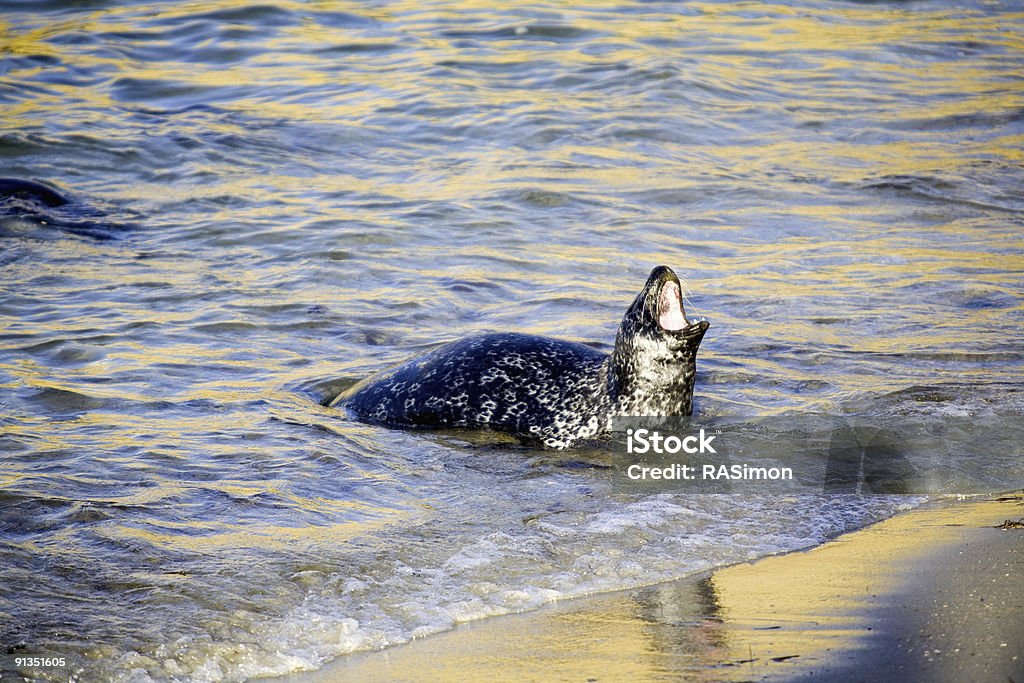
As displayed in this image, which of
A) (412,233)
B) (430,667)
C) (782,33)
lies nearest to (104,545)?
(430,667)

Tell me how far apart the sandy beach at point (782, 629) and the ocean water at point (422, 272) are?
0.17 m

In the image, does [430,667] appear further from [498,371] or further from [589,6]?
[589,6]

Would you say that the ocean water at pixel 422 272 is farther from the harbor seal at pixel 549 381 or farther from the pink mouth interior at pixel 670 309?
the pink mouth interior at pixel 670 309

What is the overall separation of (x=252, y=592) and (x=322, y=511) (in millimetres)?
899

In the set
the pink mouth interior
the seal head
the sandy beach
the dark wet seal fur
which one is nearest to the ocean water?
the dark wet seal fur

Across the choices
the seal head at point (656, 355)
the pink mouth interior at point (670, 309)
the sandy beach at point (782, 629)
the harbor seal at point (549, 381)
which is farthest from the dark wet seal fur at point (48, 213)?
the sandy beach at point (782, 629)

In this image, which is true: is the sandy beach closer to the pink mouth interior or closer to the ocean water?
the ocean water

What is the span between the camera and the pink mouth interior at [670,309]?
554cm

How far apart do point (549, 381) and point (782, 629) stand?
9.09 feet

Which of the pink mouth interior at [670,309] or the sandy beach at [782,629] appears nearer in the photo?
the sandy beach at [782,629]

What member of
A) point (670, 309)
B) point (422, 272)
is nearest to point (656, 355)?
point (670, 309)

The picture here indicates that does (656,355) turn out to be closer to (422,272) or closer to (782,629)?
(782,629)

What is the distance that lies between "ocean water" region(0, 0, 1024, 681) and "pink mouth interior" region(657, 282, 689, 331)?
63 centimetres

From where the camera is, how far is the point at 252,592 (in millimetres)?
3805
